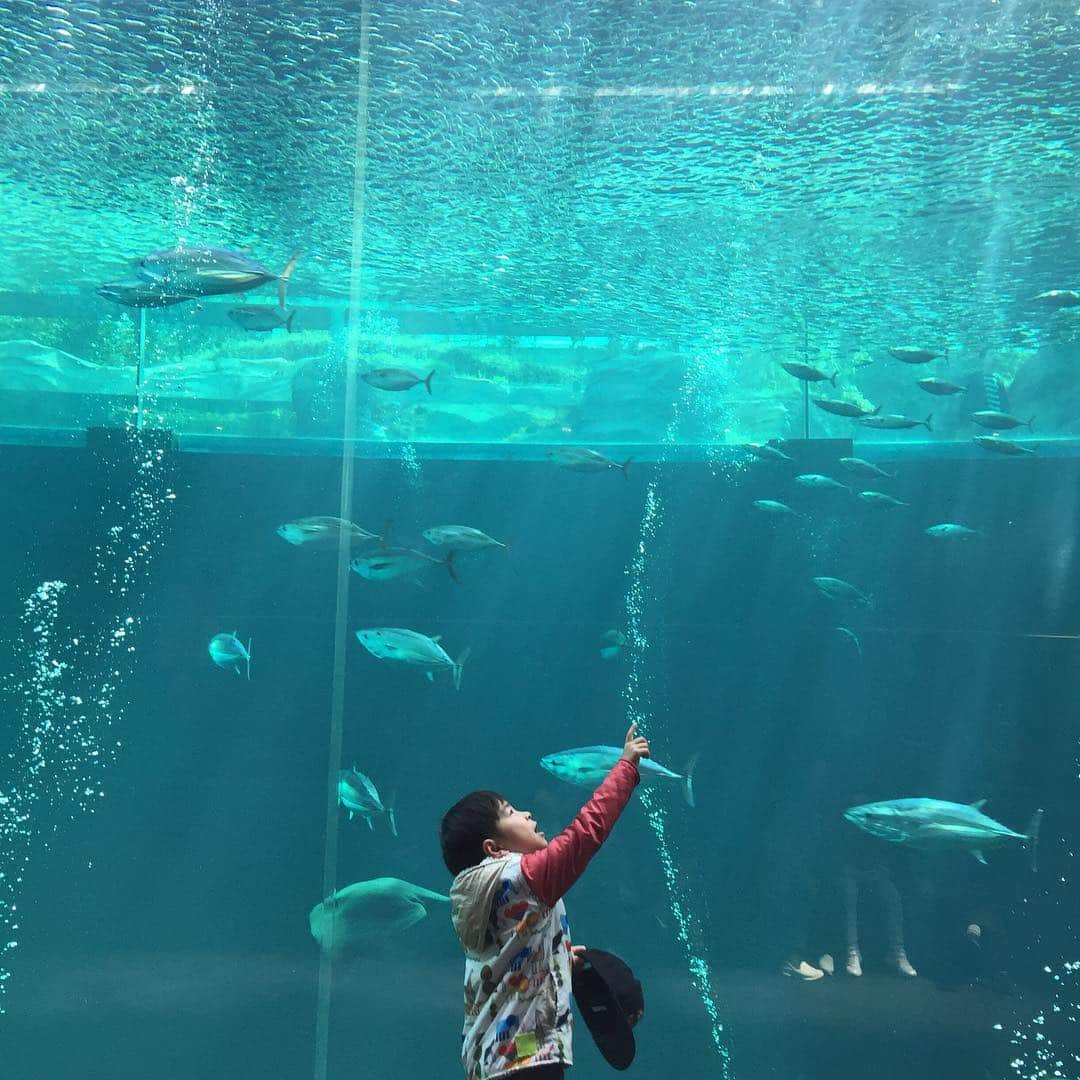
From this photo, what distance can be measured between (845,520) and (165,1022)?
31.6 feet

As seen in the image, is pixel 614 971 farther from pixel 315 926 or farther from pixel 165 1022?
pixel 165 1022

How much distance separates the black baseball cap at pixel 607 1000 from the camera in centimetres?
190

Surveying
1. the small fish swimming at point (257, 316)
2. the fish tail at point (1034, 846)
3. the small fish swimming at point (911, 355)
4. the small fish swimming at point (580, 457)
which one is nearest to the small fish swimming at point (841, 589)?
the small fish swimming at point (911, 355)

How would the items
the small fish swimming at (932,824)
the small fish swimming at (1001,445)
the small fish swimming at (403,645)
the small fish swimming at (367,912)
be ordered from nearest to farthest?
the small fish swimming at (932,824)
the small fish swimming at (367,912)
the small fish swimming at (403,645)
the small fish swimming at (1001,445)

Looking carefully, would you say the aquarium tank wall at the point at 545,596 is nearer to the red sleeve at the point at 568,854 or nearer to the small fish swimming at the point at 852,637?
the small fish swimming at the point at 852,637

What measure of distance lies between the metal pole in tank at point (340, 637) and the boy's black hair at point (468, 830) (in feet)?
16.4

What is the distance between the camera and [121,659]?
993 centimetres

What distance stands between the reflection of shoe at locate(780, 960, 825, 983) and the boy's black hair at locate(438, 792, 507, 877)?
759cm

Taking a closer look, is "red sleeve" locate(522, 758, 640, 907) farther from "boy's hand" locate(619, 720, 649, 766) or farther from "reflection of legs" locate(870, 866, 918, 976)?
"reflection of legs" locate(870, 866, 918, 976)

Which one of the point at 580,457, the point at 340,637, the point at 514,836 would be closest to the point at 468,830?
the point at 514,836

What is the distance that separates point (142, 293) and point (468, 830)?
490 centimetres

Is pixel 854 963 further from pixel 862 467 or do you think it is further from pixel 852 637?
pixel 862 467

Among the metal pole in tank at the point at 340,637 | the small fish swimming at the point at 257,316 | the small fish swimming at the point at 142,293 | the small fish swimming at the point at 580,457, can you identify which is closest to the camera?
the small fish swimming at the point at 142,293

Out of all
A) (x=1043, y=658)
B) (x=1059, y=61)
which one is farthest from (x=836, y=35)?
(x=1043, y=658)
